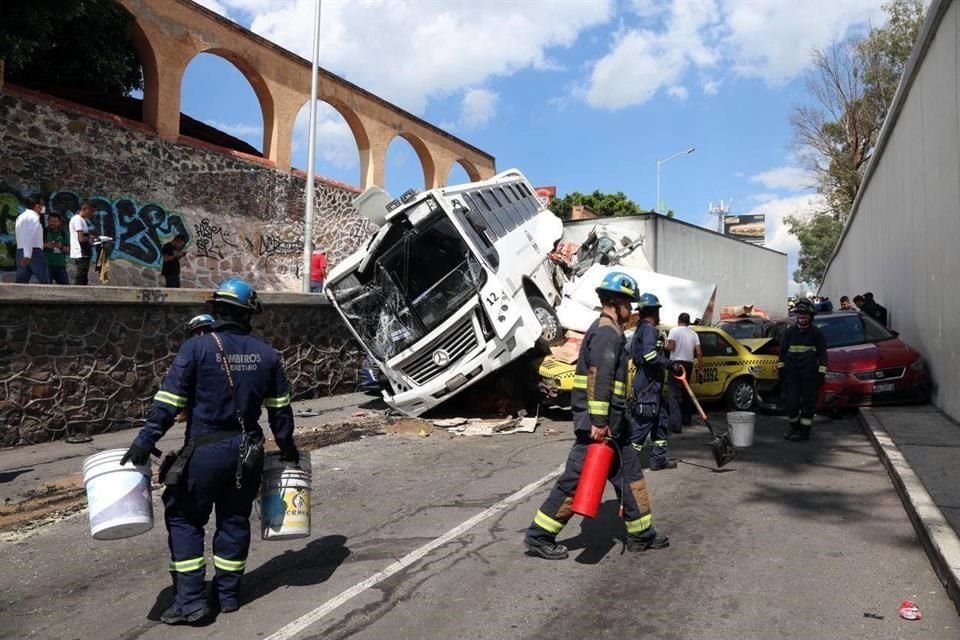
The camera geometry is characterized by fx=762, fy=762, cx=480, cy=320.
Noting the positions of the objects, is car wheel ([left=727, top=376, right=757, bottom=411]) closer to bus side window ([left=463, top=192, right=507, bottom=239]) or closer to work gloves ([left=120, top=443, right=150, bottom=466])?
bus side window ([left=463, top=192, right=507, bottom=239])

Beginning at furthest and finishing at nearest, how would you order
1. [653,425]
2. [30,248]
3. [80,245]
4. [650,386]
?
[80,245] < [30,248] < [653,425] < [650,386]

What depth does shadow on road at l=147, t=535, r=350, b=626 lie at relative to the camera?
4.51 m

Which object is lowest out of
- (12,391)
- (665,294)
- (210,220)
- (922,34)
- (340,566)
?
(340,566)

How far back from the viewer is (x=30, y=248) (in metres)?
10.7

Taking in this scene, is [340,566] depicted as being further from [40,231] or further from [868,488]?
[40,231]

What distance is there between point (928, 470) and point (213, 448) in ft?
20.8

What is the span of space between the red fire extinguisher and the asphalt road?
1.37 ft

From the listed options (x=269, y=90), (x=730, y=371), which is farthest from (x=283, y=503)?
(x=269, y=90)

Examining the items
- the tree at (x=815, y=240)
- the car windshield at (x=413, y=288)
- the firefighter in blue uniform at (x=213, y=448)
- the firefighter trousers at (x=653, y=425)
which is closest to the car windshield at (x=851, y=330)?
the firefighter trousers at (x=653, y=425)

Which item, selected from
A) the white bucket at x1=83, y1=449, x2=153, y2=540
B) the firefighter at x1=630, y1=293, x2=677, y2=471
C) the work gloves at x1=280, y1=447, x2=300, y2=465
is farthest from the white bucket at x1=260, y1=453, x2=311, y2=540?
the firefighter at x1=630, y1=293, x2=677, y2=471

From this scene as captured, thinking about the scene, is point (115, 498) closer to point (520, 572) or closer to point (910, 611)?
point (520, 572)

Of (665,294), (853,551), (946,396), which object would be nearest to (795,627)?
(853,551)

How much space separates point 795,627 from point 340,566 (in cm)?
278

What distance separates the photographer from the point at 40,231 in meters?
10.8
